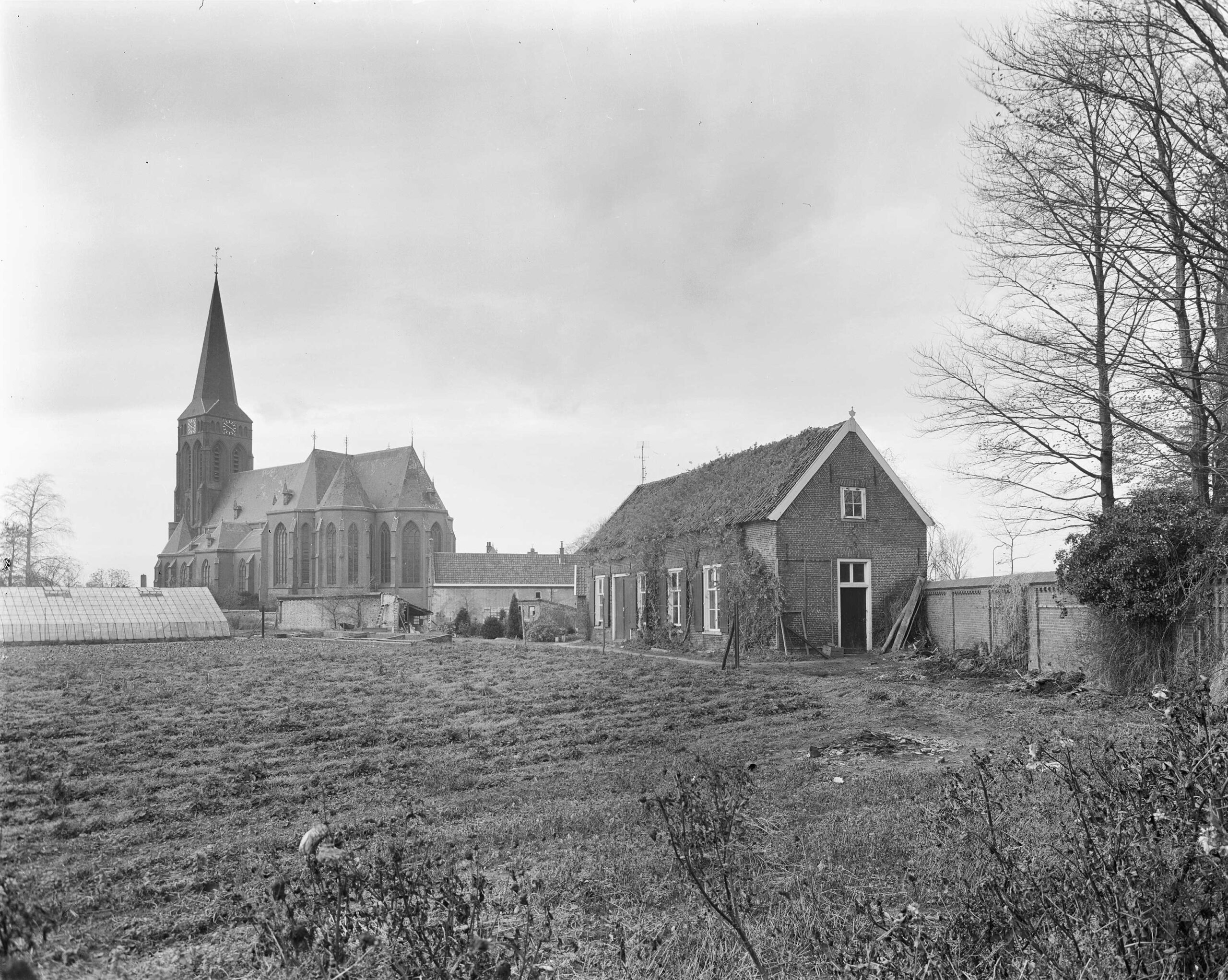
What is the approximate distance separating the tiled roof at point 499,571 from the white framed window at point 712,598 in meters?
37.1

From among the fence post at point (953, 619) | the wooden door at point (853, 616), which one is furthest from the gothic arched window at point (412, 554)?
the fence post at point (953, 619)

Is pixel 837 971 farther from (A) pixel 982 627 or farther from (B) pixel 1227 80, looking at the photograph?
(A) pixel 982 627

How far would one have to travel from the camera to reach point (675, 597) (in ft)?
91.7

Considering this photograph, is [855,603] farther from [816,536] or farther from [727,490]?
[727,490]

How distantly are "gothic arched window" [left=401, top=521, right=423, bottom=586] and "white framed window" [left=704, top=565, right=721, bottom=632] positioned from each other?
52.6m

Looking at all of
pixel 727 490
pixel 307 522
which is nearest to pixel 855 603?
pixel 727 490

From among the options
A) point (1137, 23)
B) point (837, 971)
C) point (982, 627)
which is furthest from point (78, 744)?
point (982, 627)

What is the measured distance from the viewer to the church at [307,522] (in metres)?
→ 74.5

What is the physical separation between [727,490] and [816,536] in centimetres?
363

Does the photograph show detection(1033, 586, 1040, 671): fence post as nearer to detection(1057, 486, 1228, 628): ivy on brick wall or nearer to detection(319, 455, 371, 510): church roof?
detection(1057, 486, 1228, 628): ivy on brick wall

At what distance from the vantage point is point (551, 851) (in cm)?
565

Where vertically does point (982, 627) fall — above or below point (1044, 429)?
below

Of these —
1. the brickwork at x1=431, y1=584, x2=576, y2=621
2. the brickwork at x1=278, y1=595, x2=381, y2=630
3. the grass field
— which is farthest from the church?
the grass field

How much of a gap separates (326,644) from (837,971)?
32.7 m
